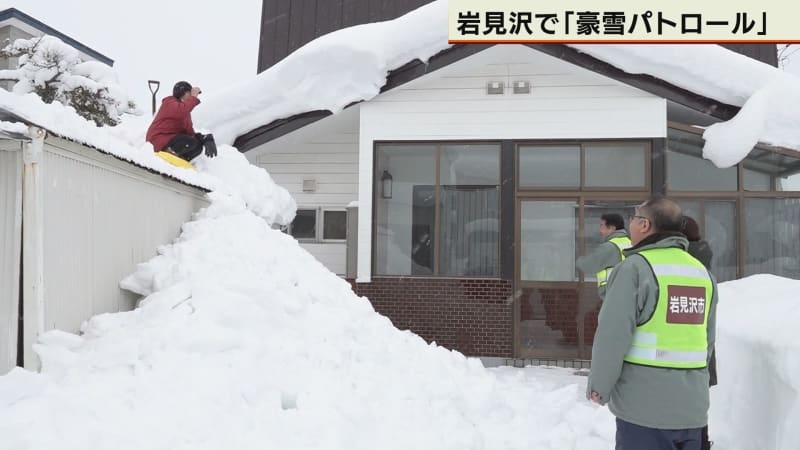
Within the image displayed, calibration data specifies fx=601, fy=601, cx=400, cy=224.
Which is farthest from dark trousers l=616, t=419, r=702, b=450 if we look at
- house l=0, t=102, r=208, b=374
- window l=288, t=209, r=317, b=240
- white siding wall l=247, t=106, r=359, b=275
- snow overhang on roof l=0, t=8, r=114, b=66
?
snow overhang on roof l=0, t=8, r=114, b=66

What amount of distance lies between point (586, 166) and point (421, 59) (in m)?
2.84

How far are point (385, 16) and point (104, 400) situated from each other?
9174 millimetres

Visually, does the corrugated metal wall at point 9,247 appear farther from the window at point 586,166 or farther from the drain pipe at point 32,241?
the window at point 586,166

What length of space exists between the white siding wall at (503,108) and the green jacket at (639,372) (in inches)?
236

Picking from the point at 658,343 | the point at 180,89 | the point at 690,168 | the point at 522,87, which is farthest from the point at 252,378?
the point at 690,168

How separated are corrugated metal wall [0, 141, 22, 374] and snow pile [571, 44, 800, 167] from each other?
719 centimetres

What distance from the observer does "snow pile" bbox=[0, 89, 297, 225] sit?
3494 mm

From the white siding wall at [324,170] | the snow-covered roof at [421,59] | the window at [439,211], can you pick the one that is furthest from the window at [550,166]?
the white siding wall at [324,170]

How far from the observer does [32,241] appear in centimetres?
338

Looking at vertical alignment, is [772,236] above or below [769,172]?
below

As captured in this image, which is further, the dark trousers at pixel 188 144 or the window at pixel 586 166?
the window at pixel 586 166

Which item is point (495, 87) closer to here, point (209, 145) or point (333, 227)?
point (333, 227)

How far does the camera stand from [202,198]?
5.95 meters

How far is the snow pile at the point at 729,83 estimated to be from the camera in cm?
810
